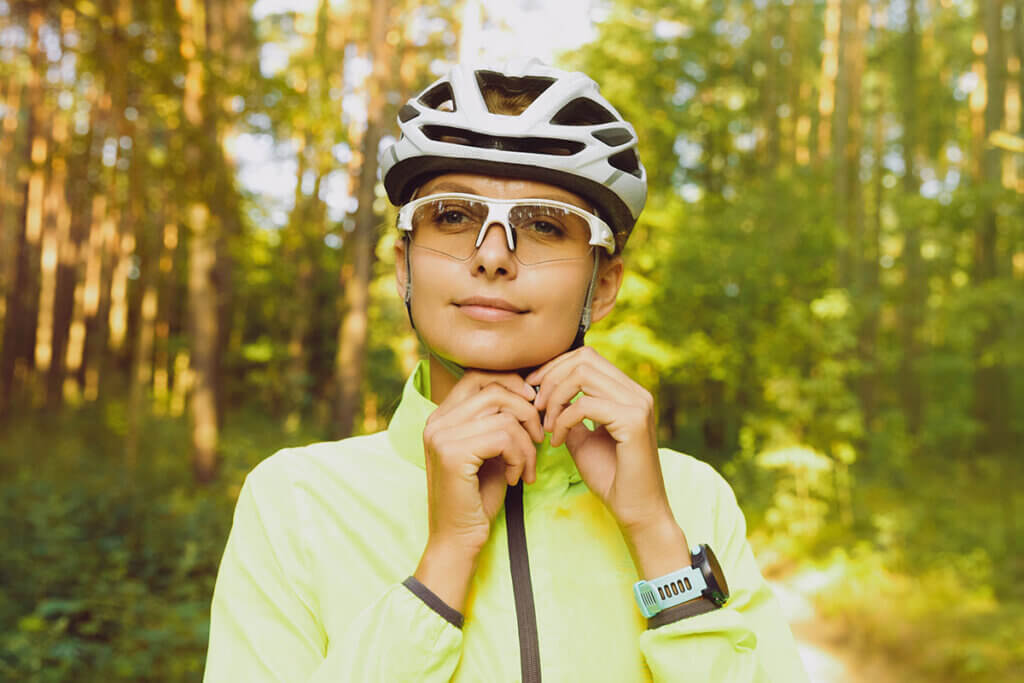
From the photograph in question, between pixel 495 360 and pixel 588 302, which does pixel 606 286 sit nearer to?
pixel 588 302

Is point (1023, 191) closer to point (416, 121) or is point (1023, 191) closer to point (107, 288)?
point (416, 121)

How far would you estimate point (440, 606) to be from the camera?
141cm

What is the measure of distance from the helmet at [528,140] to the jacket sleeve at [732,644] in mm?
949

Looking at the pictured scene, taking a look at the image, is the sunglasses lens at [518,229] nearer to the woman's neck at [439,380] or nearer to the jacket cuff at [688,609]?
the woman's neck at [439,380]

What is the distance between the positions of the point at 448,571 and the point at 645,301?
1213 centimetres

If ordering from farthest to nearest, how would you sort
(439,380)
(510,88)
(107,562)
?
(107,562) < (510,88) < (439,380)

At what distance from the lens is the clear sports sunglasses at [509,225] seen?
1677mm

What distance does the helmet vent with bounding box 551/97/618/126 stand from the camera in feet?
6.21

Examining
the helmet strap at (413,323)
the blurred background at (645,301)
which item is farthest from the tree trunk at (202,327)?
the helmet strap at (413,323)

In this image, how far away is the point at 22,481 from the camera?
10.3 m

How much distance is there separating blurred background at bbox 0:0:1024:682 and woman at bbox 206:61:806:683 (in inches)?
34.9

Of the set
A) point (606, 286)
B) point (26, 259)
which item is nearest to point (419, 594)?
point (606, 286)

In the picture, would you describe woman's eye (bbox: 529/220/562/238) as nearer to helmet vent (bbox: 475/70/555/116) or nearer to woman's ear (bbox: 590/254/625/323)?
woman's ear (bbox: 590/254/625/323)

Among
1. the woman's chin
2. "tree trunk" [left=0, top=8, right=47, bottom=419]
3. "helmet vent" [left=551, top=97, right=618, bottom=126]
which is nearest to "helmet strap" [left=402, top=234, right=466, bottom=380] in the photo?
the woman's chin
